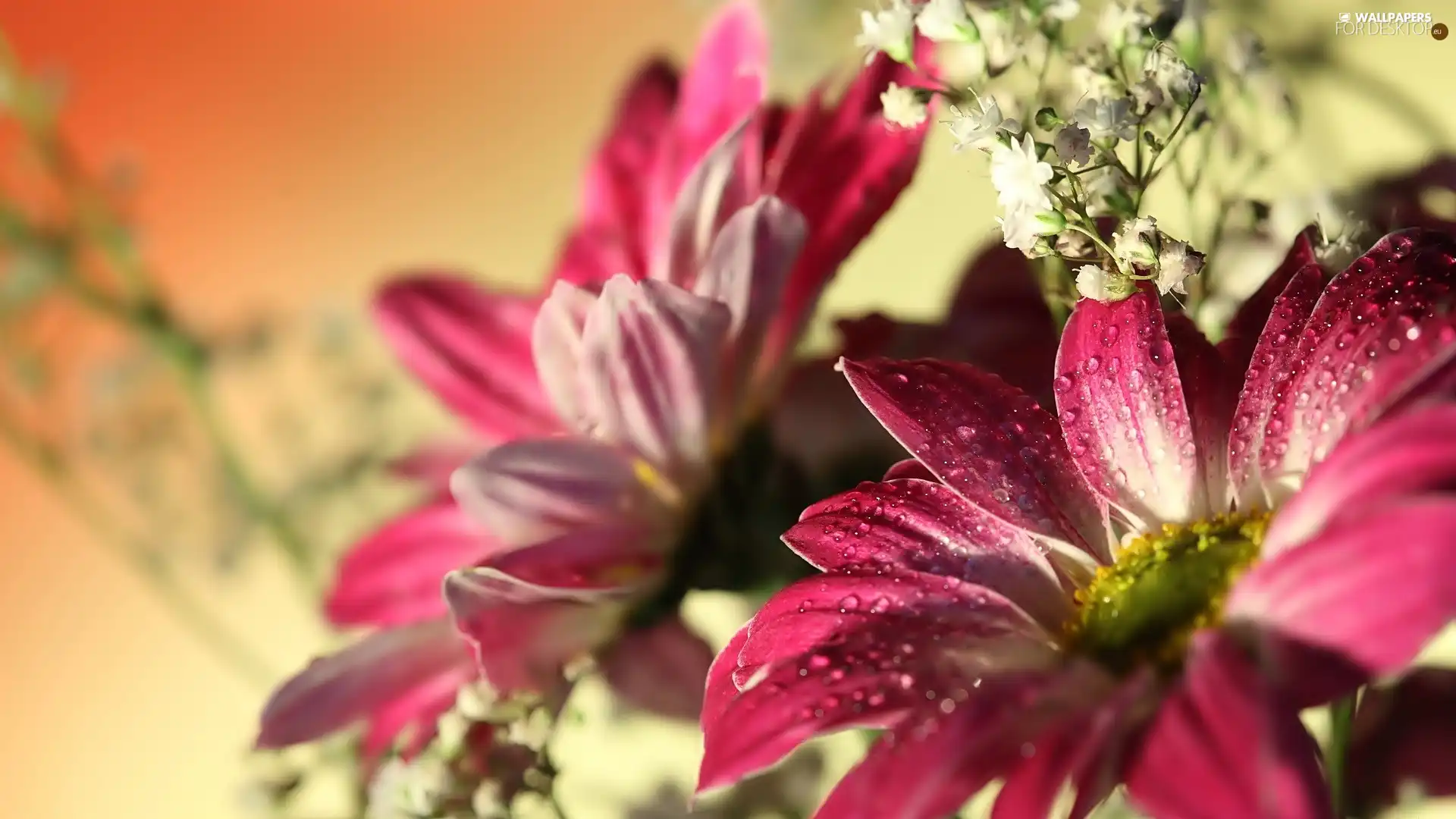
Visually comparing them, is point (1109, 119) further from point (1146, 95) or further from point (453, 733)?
point (453, 733)

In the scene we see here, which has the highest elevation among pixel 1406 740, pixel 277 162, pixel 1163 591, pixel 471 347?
pixel 277 162

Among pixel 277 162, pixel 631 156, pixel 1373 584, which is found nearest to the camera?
pixel 1373 584

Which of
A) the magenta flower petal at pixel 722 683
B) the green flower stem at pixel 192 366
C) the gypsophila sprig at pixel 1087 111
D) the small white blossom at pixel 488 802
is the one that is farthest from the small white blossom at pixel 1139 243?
the green flower stem at pixel 192 366

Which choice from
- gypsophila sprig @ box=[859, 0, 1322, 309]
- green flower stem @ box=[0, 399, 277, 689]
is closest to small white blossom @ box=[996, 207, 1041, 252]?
gypsophila sprig @ box=[859, 0, 1322, 309]

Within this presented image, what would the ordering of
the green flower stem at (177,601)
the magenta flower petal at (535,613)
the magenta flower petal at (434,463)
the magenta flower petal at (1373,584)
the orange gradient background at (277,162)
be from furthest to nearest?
the orange gradient background at (277,162) → the green flower stem at (177,601) → the magenta flower petal at (434,463) → the magenta flower petal at (535,613) → the magenta flower petal at (1373,584)

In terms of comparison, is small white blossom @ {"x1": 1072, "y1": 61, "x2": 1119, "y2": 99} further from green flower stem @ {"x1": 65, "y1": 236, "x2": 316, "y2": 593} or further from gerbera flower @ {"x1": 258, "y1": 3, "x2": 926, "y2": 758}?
green flower stem @ {"x1": 65, "y1": 236, "x2": 316, "y2": 593}

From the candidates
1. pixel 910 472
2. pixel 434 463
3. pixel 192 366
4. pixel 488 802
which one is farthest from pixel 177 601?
pixel 910 472

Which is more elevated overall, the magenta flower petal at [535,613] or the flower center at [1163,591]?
the magenta flower petal at [535,613]

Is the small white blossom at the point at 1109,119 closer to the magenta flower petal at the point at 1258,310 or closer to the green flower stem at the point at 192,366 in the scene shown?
the magenta flower petal at the point at 1258,310
